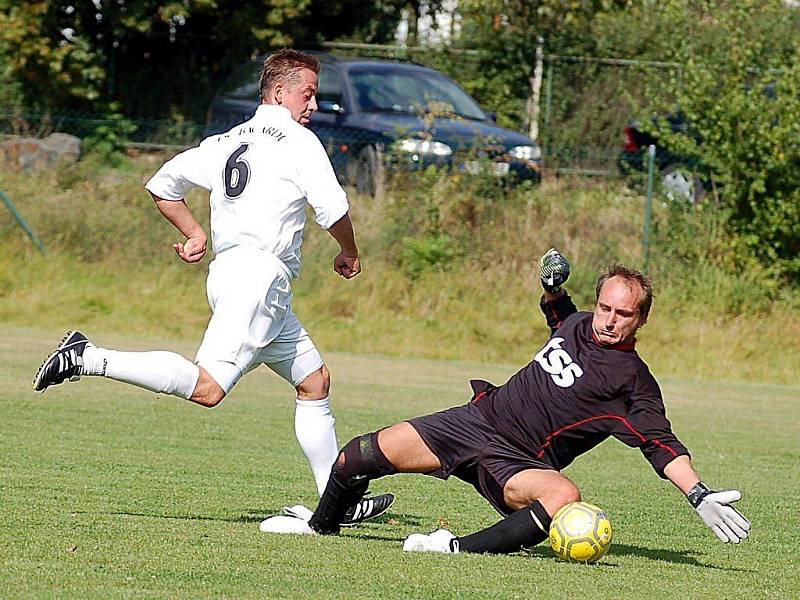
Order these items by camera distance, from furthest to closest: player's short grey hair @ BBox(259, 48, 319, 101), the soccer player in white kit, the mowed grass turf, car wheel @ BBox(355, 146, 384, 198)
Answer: car wheel @ BBox(355, 146, 384, 198) → player's short grey hair @ BBox(259, 48, 319, 101) → the soccer player in white kit → the mowed grass turf

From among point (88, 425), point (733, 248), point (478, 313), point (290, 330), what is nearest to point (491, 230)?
point (478, 313)

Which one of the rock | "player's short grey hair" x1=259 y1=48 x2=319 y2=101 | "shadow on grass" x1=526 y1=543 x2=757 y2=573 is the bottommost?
the rock

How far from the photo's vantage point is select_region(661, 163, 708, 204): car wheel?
16.5 metres

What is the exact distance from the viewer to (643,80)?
2094 centimetres

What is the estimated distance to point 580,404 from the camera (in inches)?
214

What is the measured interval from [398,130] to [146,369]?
432 inches

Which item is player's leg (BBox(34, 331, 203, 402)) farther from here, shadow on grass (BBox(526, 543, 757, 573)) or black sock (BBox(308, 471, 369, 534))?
shadow on grass (BBox(526, 543, 757, 573))

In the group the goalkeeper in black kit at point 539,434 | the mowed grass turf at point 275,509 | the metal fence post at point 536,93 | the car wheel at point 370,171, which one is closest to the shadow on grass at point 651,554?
the mowed grass turf at point 275,509

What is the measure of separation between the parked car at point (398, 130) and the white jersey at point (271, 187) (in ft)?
33.7

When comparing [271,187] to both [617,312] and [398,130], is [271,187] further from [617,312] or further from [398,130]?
[398,130]

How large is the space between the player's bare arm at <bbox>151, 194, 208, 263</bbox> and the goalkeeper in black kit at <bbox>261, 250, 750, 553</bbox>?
1.09 meters

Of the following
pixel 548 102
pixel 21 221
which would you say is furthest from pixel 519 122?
pixel 21 221

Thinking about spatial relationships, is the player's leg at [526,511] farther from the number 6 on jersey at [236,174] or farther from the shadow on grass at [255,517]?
the number 6 on jersey at [236,174]

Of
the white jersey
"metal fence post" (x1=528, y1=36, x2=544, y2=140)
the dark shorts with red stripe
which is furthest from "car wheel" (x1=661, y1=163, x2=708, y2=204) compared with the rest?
the dark shorts with red stripe
